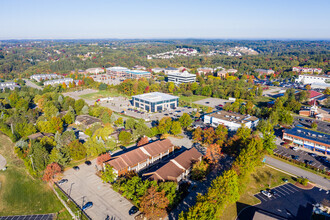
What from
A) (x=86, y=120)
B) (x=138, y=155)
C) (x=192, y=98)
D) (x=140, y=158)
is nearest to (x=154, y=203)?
(x=140, y=158)

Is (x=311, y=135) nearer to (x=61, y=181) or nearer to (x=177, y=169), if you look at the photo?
(x=177, y=169)

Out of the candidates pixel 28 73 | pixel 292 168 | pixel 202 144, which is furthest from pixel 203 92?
pixel 28 73

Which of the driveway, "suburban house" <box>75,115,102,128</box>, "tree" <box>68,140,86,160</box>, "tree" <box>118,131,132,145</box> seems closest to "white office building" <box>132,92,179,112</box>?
"suburban house" <box>75,115,102,128</box>

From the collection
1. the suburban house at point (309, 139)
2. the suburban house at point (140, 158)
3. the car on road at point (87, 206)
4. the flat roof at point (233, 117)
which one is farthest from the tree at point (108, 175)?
the suburban house at point (309, 139)

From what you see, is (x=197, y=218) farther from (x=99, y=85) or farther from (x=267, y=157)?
(x=99, y=85)

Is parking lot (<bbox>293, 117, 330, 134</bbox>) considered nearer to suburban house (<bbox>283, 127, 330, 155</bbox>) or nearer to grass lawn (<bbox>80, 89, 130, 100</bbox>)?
suburban house (<bbox>283, 127, 330, 155</bbox>)

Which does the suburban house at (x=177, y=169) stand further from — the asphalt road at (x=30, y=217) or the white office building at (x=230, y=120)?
the white office building at (x=230, y=120)
